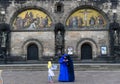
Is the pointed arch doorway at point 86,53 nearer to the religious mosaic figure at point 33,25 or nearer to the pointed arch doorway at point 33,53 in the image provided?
the pointed arch doorway at point 33,53

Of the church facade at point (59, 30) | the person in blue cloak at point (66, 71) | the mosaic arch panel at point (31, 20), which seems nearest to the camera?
the person in blue cloak at point (66, 71)

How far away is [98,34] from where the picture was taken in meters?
33.2

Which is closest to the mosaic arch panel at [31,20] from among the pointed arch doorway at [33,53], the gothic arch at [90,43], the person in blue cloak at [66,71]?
the pointed arch doorway at [33,53]

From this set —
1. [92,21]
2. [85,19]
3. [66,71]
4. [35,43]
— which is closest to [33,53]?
[35,43]

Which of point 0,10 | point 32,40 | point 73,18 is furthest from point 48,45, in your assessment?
point 0,10

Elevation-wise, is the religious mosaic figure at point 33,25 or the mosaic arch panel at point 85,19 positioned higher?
the mosaic arch panel at point 85,19

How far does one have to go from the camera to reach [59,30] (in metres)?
32.6

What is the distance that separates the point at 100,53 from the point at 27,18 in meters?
8.15

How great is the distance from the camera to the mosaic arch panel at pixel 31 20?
33.2 metres

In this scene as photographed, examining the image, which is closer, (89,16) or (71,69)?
(71,69)

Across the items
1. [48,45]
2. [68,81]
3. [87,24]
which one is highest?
[87,24]

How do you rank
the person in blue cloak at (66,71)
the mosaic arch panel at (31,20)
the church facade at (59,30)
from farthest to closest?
the mosaic arch panel at (31,20) → the church facade at (59,30) → the person in blue cloak at (66,71)

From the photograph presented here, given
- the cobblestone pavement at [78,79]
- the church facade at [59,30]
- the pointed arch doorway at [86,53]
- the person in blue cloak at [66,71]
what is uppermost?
the church facade at [59,30]

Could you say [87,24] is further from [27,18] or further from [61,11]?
[27,18]
